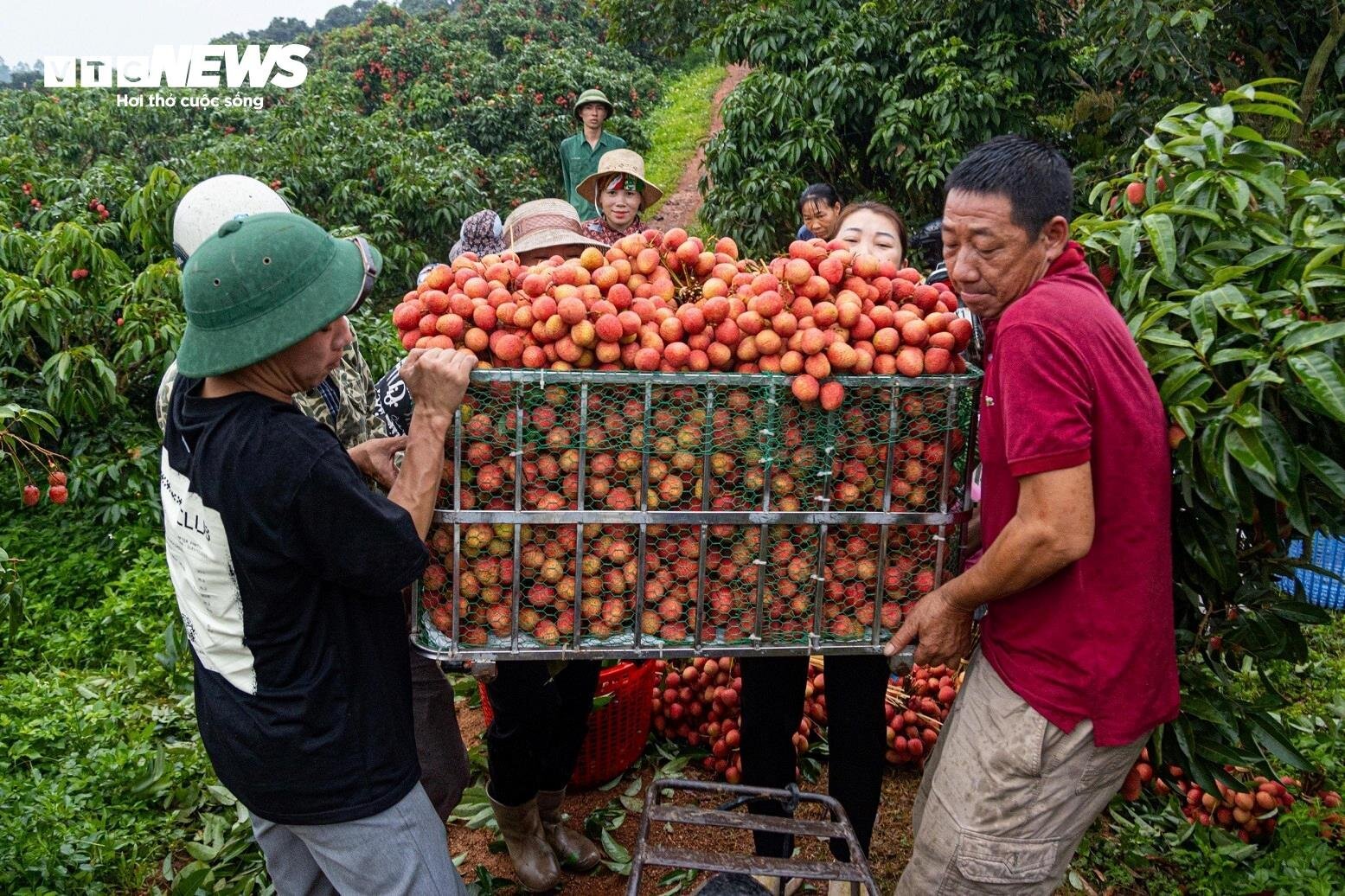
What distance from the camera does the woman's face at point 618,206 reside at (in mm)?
4984

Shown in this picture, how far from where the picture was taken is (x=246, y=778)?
1.90 m

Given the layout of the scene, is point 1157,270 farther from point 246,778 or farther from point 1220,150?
point 246,778

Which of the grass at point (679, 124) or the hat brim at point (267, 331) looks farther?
the grass at point (679, 124)

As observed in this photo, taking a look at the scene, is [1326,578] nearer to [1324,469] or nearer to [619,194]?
[1324,469]

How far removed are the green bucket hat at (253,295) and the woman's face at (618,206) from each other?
332cm

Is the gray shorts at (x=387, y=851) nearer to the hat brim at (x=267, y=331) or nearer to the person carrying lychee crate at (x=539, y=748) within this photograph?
Answer: the person carrying lychee crate at (x=539, y=748)

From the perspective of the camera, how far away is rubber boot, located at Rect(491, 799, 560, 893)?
299cm

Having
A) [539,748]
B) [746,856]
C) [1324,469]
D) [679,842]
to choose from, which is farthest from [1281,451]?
[679,842]

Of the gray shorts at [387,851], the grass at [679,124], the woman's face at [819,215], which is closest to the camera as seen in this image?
the gray shorts at [387,851]

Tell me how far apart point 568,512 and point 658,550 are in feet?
0.77

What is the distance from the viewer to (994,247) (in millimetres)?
1958

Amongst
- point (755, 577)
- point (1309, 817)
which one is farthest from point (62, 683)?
point (1309, 817)

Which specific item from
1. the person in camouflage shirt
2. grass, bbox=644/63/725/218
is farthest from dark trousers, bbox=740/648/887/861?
grass, bbox=644/63/725/218

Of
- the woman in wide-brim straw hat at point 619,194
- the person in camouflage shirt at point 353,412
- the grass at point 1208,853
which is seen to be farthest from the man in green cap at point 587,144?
the grass at point 1208,853
